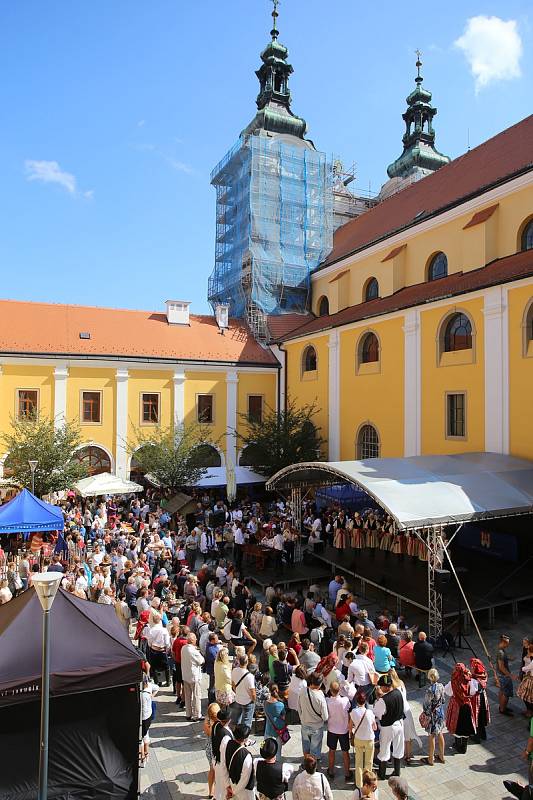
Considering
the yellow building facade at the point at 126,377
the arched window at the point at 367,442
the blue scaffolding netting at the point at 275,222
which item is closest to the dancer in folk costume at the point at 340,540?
the arched window at the point at 367,442

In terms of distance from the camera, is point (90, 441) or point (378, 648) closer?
point (378, 648)

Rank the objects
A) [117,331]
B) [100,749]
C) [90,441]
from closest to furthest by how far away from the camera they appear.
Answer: [100,749] → [90,441] → [117,331]

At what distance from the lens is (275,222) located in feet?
103

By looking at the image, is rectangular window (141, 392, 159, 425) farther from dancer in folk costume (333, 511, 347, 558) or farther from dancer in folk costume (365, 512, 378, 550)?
dancer in folk costume (365, 512, 378, 550)

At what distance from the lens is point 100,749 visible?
638 centimetres

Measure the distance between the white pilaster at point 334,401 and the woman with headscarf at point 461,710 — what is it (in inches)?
653

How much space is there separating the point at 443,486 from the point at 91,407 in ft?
61.5

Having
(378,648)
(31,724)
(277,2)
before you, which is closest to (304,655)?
(378,648)

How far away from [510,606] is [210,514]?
11.0m

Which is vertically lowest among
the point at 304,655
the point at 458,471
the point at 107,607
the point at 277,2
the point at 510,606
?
the point at 510,606

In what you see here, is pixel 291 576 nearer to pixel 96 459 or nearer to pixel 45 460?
pixel 45 460

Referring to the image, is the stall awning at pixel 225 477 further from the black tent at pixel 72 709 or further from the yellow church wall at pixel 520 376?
the black tent at pixel 72 709

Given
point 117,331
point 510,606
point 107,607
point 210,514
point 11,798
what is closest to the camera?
point 11,798

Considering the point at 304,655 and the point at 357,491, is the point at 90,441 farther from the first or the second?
the point at 304,655
